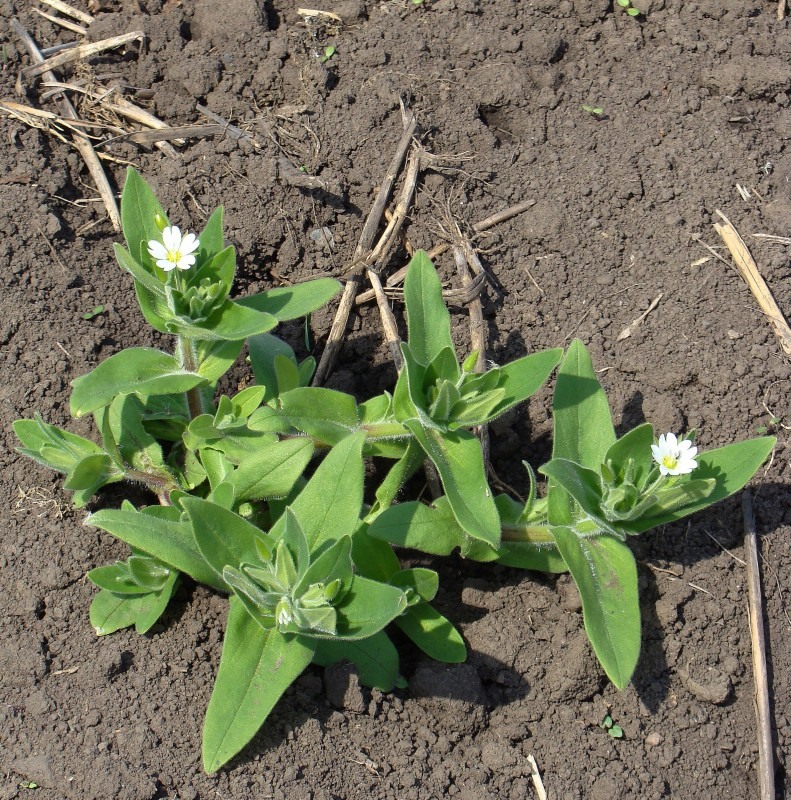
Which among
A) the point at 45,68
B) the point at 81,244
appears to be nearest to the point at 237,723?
the point at 81,244

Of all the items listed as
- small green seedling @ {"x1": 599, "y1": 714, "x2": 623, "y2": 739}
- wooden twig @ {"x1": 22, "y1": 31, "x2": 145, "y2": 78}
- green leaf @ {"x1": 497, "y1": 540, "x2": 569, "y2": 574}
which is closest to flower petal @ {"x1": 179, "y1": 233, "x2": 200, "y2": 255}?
green leaf @ {"x1": 497, "y1": 540, "x2": 569, "y2": 574}

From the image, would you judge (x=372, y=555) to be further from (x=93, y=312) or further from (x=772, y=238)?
(x=772, y=238)

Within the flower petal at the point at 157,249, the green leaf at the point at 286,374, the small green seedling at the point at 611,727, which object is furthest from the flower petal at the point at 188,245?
the small green seedling at the point at 611,727

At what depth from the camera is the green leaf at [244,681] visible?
356 cm

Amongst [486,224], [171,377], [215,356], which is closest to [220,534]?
[171,377]

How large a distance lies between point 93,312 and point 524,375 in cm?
260

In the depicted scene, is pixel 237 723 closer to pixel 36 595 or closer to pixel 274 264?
pixel 36 595

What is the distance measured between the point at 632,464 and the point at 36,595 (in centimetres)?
305

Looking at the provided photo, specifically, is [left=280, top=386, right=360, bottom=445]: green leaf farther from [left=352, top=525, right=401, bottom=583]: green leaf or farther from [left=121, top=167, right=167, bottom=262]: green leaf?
[left=121, top=167, right=167, bottom=262]: green leaf

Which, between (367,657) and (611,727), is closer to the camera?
(367,657)

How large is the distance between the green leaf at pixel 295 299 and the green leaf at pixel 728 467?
1983 millimetres

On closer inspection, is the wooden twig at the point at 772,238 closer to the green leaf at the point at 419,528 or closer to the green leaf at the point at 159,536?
the green leaf at the point at 419,528

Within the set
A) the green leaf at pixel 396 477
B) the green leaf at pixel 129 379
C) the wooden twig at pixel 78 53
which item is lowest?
the green leaf at pixel 396 477

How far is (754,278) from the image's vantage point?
5.32m
